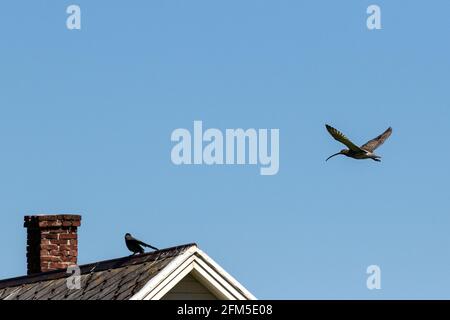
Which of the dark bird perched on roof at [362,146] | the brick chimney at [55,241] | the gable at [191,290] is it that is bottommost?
the gable at [191,290]

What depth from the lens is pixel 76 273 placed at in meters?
21.8

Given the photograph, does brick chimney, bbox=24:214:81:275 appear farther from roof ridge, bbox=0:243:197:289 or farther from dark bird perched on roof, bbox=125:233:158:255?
dark bird perched on roof, bbox=125:233:158:255

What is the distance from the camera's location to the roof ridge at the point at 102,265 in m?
20.1

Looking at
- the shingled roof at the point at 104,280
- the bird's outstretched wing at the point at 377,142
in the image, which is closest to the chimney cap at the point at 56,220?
the shingled roof at the point at 104,280

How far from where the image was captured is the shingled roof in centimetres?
1973

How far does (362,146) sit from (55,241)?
8432 millimetres

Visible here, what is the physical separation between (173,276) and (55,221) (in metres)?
5.41

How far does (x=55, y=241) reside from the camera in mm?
24672

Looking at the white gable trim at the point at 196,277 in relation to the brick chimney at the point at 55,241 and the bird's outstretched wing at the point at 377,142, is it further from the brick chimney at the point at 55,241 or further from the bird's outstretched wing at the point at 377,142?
the bird's outstretched wing at the point at 377,142

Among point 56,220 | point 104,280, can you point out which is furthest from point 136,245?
point 56,220

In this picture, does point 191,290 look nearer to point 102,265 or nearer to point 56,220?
point 102,265
